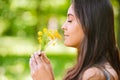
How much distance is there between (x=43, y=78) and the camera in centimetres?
296

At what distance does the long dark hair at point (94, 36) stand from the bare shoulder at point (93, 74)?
0.14ft

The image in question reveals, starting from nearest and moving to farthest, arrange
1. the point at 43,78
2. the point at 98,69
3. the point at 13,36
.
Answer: the point at 98,69 → the point at 43,78 → the point at 13,36

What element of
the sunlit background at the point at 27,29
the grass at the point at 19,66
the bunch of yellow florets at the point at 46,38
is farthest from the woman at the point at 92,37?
the sunlit background at the point at 27,29

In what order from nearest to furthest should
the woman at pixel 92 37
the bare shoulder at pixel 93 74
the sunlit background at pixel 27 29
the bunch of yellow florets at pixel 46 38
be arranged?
the bare shoulder at pixel 93 74, the woman at pixel 92 37, the bunch of yellow florets at pixel 46 38, the sunlit background at pixel 27 29

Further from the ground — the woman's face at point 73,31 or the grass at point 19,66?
the woman's face at point 73,31

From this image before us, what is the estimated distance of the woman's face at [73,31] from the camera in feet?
9.42

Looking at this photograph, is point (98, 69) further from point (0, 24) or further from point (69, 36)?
point (0, 24)

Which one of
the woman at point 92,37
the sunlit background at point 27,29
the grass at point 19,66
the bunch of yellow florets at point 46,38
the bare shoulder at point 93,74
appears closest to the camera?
the bare shoulder at point 93,74

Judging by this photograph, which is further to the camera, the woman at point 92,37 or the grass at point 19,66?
the grass at point 19,66

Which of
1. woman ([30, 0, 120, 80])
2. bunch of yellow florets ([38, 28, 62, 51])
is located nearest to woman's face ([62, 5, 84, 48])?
woman ([30, 0, 120, 80])

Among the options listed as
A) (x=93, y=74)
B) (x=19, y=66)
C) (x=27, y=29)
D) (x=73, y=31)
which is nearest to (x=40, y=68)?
(x=73, y=31)

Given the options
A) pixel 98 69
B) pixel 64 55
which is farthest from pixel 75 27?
pixel 64 55

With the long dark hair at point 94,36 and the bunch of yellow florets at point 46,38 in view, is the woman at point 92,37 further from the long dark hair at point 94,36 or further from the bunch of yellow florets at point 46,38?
the bunch of yellow florets at point 46,38

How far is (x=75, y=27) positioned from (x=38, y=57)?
30cm
